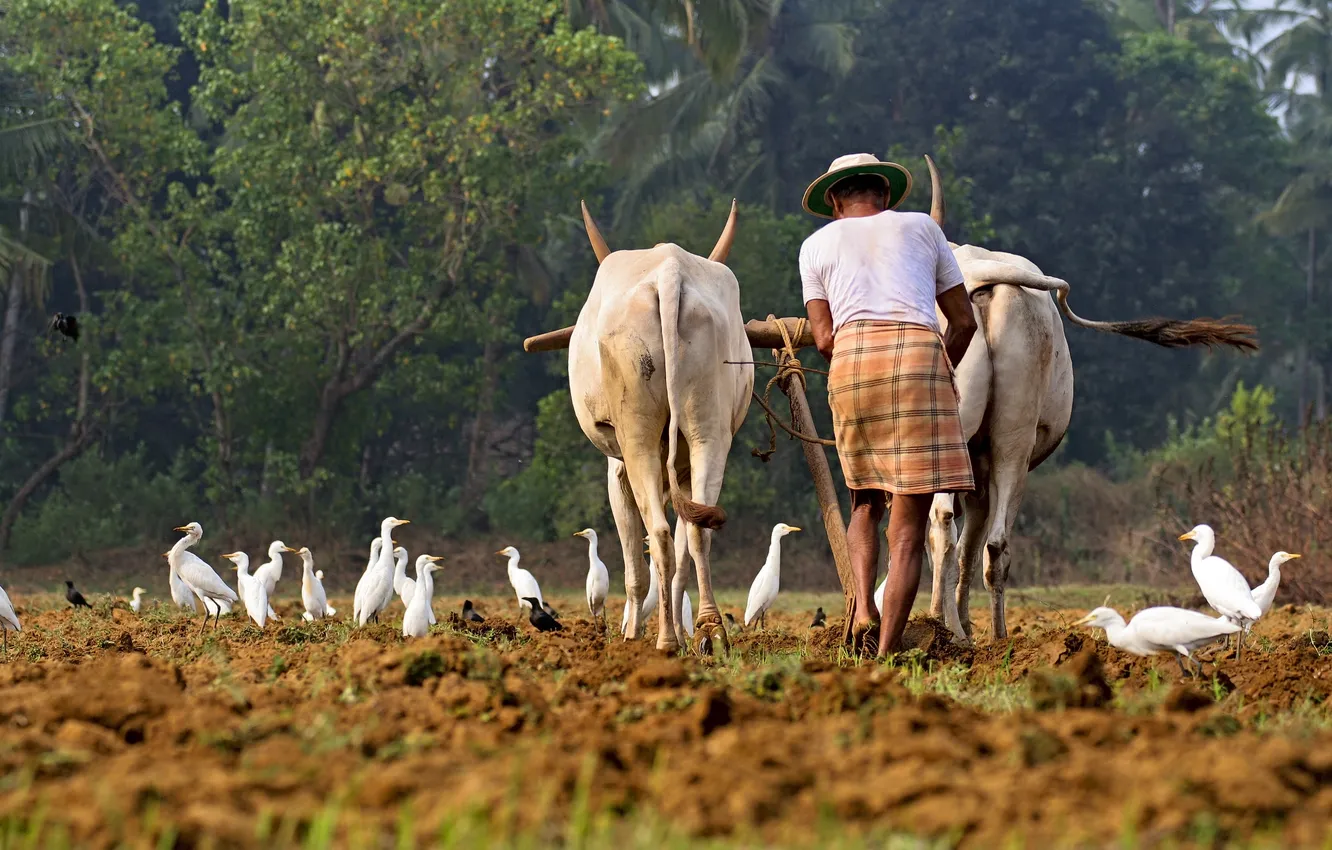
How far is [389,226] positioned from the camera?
81.4 feet

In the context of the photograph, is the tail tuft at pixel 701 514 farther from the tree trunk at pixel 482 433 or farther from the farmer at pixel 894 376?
the tree trunk at pixel 482 433

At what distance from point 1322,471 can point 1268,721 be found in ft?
32.5

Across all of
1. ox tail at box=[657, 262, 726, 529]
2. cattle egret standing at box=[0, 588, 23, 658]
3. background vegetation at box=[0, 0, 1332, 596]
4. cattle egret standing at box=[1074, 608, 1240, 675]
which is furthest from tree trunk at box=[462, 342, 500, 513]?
cattle egret standing at box=[1074, 608, 1240, 675]

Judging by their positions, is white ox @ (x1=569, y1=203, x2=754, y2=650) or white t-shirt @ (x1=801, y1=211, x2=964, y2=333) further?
white ox @ (x1=569, y1=203, x2=754, y2=650)

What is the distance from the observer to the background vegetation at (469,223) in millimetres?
21578

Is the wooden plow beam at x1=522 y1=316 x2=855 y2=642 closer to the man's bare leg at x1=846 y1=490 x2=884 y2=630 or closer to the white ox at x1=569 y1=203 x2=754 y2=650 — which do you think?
the white ox at x1=569 y1=203 x2=754 y2=650

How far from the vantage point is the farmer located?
643 cm

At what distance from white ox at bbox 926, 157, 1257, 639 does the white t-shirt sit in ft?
3.74

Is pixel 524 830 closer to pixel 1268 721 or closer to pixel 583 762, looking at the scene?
Answer: pixel 583 762

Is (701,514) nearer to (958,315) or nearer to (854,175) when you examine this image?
(958,315)

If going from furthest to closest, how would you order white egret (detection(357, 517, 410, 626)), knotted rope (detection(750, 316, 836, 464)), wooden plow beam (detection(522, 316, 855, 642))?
1. white egret (detection(357, 517, 410, 626))
2. wooden plow beam (detection(522, 316, 855, 642))
3. knotted rope (detection(750, 316, 836, 464))

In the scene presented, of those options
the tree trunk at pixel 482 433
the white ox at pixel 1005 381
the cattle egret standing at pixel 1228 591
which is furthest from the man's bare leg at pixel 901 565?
the tree trunk at pixel 482 433

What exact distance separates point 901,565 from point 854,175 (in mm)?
1685

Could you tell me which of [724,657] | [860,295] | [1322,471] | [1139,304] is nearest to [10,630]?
[724,657]
